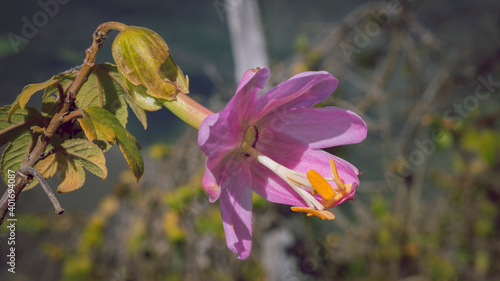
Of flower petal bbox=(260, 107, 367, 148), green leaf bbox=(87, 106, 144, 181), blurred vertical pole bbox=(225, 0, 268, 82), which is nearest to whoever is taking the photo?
green leaf bbox=(87, 106, 144, 181)

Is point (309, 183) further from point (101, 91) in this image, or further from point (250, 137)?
point (101, 91)

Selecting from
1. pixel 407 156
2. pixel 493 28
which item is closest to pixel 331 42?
pixel 407 156

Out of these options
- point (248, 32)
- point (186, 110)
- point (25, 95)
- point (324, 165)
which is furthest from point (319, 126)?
point (248, 32)

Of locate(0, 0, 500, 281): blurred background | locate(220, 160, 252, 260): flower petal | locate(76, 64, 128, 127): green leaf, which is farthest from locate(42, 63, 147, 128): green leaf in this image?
locate(0, 0, 500, 281): blurred background

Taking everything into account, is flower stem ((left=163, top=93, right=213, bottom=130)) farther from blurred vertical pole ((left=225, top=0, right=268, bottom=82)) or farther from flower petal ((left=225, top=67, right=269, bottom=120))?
blurred vertical pole ((left=225, top=0, right=268, bottom=82))

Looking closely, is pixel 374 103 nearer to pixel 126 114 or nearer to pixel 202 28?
pixel 202 28

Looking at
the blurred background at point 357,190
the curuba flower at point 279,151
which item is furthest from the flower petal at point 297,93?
the blurred background at point 357,190
